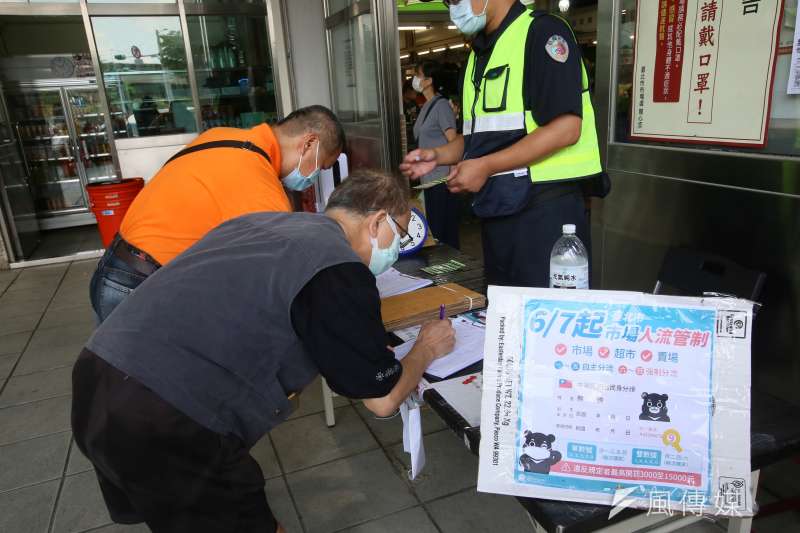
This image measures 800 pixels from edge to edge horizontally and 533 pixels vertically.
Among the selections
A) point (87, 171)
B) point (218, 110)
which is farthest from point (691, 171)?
point (87, 171)

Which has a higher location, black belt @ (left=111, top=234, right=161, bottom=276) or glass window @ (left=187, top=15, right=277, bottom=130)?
glass window @ (left=187, top=15, right=277, bottom=130)

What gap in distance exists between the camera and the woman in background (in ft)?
13.4

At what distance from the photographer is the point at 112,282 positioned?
5.56 feet

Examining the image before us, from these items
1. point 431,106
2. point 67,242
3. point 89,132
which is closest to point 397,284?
point 431,106

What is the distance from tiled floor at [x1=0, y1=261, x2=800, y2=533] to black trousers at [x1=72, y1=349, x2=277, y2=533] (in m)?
0.90

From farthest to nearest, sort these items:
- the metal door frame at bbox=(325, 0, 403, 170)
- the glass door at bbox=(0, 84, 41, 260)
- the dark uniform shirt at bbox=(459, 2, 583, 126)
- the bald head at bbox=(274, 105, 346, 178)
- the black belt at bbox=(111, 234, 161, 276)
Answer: the glass door at bbox=(0, 84, 41, 260), the metal door frame at bbox=(325, 0, 403, 170), the bald head at bbox=(274, 105, 346, 178), the black belt at bbox=(111, 234, 161, 276), the dark uniform shirt at bbox=(459, 2, 583, 126)

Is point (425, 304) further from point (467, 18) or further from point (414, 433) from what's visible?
point (467, 18)

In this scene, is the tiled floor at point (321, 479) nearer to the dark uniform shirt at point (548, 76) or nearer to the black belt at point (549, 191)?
the black belt at point (549, 191)

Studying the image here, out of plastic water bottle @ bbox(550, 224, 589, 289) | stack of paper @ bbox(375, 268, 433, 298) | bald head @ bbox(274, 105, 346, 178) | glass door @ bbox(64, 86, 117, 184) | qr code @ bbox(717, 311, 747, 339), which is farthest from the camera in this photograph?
glass door @ bbox(64, 86, 117, 184)

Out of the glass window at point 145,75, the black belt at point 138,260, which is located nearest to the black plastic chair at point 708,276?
the black belt at point 138,260

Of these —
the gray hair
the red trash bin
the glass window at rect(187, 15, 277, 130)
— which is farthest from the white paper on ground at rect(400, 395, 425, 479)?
the glass window at rect(187, 15, 277, 130)

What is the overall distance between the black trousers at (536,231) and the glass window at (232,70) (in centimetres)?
461

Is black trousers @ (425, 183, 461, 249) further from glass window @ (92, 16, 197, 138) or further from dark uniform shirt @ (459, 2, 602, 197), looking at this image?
glass window @ (92, 16, 197, 138)

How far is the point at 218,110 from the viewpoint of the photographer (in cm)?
586
